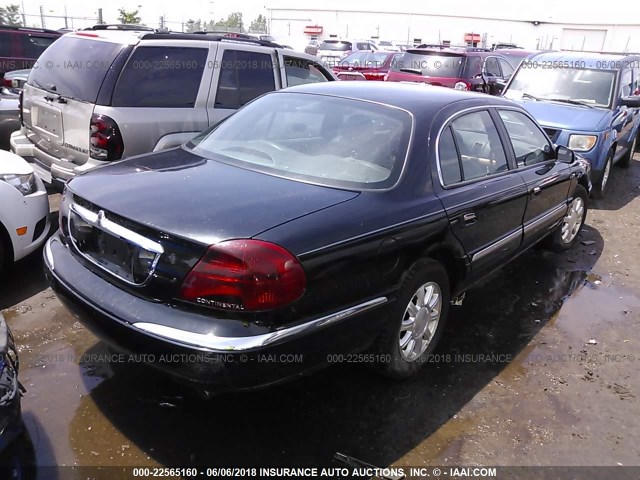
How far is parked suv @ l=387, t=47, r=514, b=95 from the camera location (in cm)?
1212

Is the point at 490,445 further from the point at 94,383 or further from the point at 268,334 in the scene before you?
the point at 94,383

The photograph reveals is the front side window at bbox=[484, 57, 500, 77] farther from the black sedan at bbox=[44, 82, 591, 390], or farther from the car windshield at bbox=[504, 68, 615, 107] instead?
the black sedan at bbox=[44, 82, 591, 390]

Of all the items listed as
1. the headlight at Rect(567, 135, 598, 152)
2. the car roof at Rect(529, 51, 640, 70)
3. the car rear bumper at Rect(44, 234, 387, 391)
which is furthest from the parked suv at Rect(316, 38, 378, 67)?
the car rear bumper at Rect(44, 234, 387, 391)

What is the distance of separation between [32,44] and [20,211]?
31.6 ft

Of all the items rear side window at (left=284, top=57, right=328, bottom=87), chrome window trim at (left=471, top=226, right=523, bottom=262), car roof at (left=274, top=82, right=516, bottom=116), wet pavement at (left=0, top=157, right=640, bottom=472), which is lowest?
wet pavement at (left=0, top=157, right=640, bottom=472)

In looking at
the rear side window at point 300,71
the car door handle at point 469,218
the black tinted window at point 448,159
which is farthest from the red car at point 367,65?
the car door handle at point 469,218

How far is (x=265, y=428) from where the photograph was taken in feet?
9.35

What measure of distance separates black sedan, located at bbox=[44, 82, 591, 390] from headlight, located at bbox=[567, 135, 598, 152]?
3496 mm

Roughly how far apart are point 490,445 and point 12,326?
3.09 meters

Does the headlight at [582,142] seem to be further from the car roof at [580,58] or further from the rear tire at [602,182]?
the car roof at [580,58]

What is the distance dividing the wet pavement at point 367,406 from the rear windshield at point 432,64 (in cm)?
907

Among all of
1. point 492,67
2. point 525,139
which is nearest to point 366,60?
point 492,67

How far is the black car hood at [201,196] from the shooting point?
2.42 meters

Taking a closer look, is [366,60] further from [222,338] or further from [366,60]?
[222,338]
